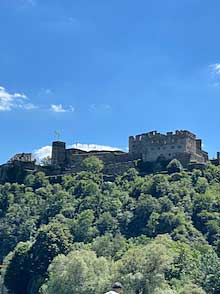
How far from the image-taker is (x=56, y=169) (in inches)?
4658

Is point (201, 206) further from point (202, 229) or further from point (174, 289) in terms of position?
point (174, 289)

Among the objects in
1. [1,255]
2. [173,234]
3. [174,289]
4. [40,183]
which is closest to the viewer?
[174,289]

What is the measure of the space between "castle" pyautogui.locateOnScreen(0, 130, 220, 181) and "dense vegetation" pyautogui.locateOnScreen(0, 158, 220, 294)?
333 cm

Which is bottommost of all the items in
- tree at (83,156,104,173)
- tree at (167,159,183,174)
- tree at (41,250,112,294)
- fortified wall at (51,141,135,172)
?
tree at (41,250,112,294)

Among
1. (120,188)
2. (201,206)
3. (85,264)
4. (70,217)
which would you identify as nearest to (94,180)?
(120,188)

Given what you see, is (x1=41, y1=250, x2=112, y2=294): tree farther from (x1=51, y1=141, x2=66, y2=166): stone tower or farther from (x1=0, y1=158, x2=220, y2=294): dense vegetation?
(x1=51, y1=141, x2=66, y2=166): stone tower

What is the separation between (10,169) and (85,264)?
62078 mm

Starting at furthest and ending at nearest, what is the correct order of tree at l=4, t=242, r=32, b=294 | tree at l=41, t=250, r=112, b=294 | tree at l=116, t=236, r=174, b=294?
tree at l=4, t=242, r=32, b=294, tree at l=41, t=250, r=112, b=294, tree at l=116, t=236, r=174, b=294

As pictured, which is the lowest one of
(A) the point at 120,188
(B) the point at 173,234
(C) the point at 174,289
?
(C) the point at 174,289

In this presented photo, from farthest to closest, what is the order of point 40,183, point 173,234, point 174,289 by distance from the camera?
1. point 40,183
2. point 173,234
3. point 174,289

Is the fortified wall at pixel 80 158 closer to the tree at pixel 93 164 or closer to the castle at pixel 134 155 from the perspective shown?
the castle at pixel 134 155

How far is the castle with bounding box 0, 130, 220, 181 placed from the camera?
362ft

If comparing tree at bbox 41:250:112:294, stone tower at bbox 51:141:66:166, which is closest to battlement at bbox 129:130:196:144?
stone tower at bbox 51:141:66:166

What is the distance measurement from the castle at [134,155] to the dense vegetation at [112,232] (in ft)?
10.9
